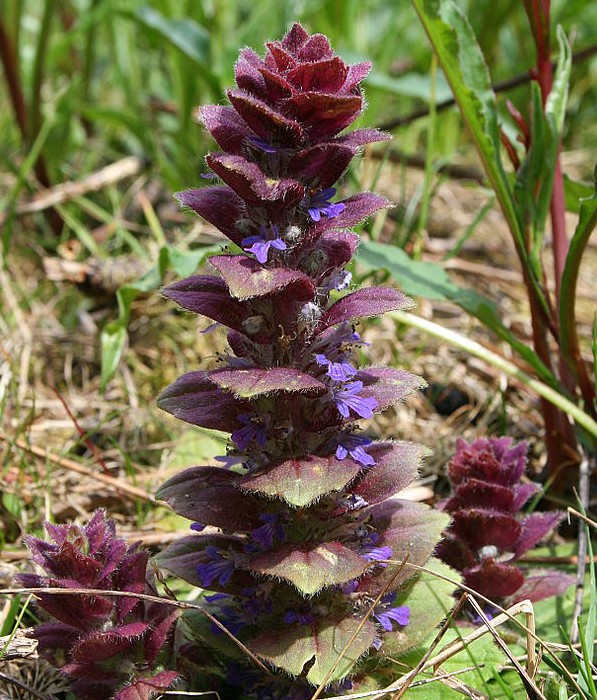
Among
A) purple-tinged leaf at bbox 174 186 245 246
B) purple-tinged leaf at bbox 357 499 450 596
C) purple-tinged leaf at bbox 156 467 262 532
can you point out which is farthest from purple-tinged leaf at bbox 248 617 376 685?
purple-tinged leaf at bbox 174 186 245 246

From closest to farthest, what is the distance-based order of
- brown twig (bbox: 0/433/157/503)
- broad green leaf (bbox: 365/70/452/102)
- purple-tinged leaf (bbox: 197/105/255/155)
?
purple-tinged leaf (bbox: 197/105/255/155) < brown twig (bbox: 0/433/157/503) < broad green leaf (bbox: 365/70/452/102)

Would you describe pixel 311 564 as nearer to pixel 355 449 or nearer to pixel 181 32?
pixel 355 449

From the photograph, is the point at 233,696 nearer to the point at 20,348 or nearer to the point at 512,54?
the point at 20,348

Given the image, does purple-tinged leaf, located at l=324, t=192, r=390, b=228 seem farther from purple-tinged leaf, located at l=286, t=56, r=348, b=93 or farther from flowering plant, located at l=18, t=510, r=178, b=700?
flowering plant, located at l=18, t=510, r=178, b=700

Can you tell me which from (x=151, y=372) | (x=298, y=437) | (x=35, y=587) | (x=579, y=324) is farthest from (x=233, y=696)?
(x=579, y=324)

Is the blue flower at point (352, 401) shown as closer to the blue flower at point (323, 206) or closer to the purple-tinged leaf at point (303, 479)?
the purple-tinged leaf at point (303, 479)

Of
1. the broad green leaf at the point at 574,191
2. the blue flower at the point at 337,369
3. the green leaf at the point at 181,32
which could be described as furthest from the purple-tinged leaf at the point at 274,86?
the green leaf at the point at 181,32
